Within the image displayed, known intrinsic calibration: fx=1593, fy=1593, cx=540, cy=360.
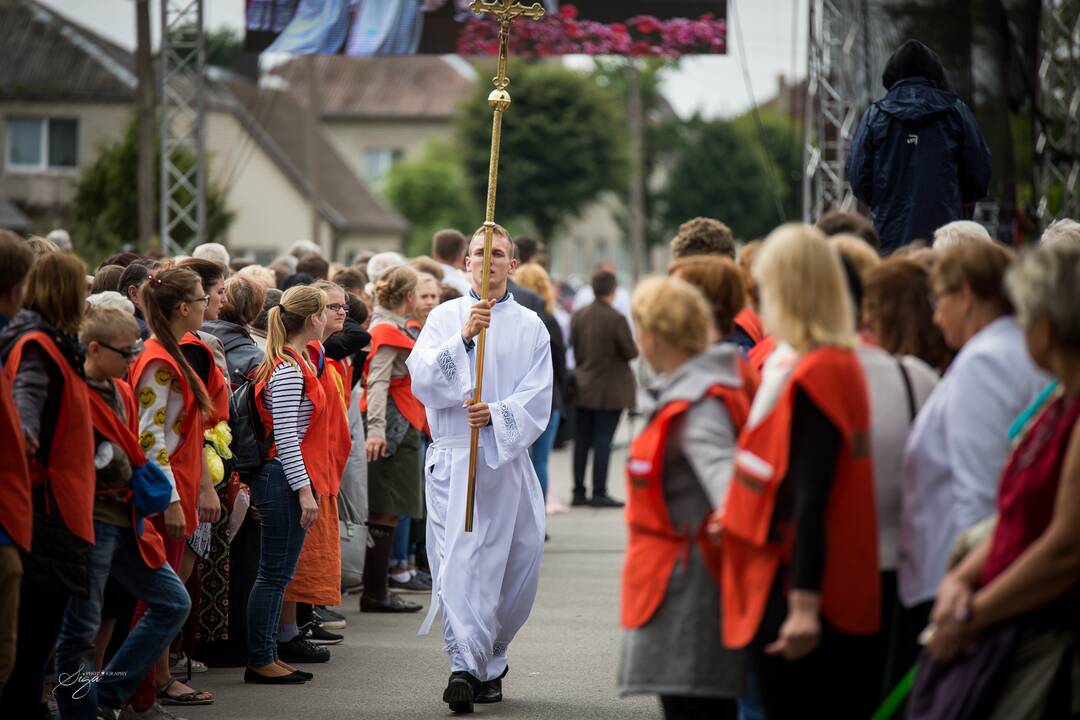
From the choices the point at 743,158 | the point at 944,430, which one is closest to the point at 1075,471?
the point at 944,430

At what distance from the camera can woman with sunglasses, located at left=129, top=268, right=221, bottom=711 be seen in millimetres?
6363

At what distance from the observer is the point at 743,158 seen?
220 ft

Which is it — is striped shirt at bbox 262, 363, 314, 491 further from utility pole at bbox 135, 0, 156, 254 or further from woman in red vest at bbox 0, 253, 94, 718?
utility pole at bbox 135, 0, 156, 254

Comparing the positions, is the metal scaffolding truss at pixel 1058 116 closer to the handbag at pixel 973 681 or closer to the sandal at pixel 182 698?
the sandal at pixel 182 698

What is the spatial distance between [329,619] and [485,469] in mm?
2334

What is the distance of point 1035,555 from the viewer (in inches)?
141

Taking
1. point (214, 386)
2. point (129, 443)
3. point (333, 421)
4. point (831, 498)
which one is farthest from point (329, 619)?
point (831, 498)

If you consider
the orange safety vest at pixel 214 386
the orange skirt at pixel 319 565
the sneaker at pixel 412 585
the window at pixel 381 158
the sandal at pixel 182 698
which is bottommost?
the sneaker at pixel 412 585

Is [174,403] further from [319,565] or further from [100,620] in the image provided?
[319,565]

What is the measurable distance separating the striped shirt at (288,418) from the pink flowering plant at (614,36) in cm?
1019

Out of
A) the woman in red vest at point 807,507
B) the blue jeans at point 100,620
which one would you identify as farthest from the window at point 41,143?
the woman in red vest at point 807,507

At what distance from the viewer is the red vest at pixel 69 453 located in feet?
17.2

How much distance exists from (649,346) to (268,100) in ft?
175

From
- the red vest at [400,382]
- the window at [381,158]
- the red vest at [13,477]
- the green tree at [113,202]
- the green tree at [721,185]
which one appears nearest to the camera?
the red vest at [13,477]
